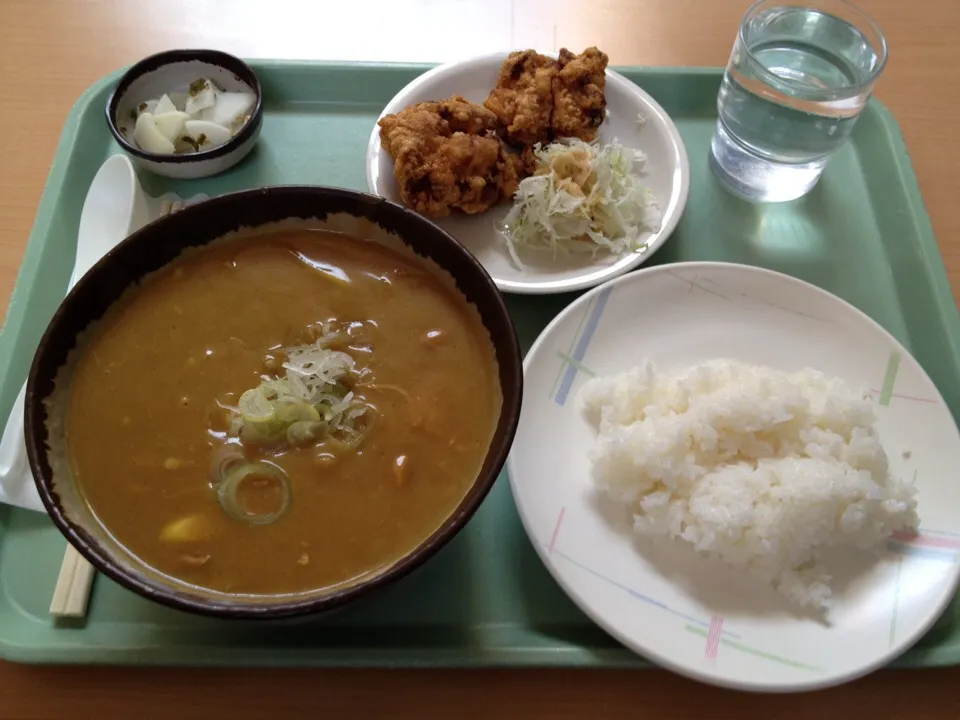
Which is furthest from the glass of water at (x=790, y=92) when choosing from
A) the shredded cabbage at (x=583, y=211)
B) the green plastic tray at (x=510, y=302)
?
the shredded cabbage at (x=583, y=211)

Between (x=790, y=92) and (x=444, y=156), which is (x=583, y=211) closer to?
(x=444, y=156)

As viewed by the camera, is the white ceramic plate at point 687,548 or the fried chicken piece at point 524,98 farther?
the fried chicken piece at point 524,98

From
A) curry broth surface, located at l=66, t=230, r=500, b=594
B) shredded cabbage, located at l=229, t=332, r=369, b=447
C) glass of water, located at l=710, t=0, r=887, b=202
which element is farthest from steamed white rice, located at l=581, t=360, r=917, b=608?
glass of water, located at l=710, t=0, r=887, b=202

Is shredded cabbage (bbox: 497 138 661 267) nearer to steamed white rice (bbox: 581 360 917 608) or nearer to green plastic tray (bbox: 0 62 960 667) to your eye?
green plastic tray (bbox: 0 62 960 667)

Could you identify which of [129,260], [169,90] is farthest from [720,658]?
[169,90]

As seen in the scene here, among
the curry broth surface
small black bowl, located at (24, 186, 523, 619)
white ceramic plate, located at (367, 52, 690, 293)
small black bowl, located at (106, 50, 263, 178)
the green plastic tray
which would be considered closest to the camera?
small black bowl, located at (24, 186, 523, 619)

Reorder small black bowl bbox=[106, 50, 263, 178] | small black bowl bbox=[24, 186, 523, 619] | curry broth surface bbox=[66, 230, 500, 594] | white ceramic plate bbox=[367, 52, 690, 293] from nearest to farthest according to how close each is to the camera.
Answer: small black bowl bbox=[24, 186, 523, 619] < curry broth surface bbox=[66, 230, 500, 594] < white ceramic plate bbox=[367, 52, 690, 293] < small black bowl bbox=[106, 50, 263, 178]

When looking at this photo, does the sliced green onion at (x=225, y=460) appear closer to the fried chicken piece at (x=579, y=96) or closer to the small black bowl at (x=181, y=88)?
the small black bowl at (x=181, y=88)
